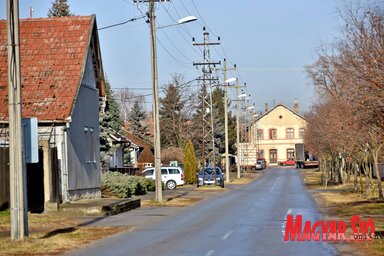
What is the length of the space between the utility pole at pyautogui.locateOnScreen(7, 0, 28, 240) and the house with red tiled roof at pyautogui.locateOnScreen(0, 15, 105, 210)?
33.8 feet

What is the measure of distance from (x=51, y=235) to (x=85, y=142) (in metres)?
14.2

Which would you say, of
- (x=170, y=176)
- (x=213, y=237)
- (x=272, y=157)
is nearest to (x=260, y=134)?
(x=272, y=157)

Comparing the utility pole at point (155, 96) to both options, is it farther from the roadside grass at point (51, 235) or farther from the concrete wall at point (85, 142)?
the roadside grass at point (51, 235)

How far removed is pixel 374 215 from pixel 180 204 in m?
12.4

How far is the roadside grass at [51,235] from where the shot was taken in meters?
17.1

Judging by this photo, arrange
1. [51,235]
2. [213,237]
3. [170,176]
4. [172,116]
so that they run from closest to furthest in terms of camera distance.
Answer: [213,237] < [51,235] < [170,176] < [172,116]

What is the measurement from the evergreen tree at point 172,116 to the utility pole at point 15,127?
75149 millimetres

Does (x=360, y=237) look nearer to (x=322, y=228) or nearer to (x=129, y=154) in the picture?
(x=322, y=228)

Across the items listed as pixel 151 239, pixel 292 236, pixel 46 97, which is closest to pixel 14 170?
pixel 151 239

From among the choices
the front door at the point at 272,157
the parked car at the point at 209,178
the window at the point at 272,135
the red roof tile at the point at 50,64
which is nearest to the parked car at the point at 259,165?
the window at the point at 272,135

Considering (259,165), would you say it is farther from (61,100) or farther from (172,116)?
(61,100)

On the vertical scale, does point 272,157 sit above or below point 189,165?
above

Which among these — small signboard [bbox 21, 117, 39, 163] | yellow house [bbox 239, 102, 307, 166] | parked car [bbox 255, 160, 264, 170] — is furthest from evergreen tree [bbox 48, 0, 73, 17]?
yellow house [bbox 239, 102, 307, 166]

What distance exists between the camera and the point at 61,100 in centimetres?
3081
